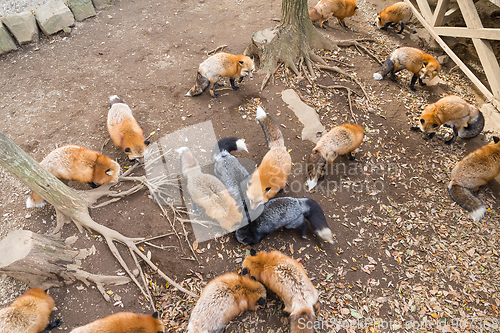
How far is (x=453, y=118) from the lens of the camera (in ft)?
20.1

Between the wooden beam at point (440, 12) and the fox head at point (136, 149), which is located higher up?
the fox head at point (136, 149)

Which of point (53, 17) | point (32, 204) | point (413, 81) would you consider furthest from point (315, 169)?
point (53, 17)

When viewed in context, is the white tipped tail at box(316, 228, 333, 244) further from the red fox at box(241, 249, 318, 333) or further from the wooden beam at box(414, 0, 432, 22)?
the wooden beam at box(414, 0, 432, 22)

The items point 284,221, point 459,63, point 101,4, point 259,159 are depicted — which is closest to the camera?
point 284,221

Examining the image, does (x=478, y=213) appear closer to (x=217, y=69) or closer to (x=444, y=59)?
(x=444, y=59)

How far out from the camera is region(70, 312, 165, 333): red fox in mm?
3240

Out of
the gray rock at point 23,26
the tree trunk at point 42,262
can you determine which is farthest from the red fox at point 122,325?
the gray rock at point 23,26

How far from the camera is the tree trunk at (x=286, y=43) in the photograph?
704 centimetres

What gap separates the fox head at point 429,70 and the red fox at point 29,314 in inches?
369

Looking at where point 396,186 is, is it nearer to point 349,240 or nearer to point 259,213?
point 349,240

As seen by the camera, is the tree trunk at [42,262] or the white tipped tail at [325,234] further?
the white tipped tail at [325,234]

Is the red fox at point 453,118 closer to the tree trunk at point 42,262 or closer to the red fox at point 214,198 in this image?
the red fox at point 214,198

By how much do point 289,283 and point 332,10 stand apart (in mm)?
8861

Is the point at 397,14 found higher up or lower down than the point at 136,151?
lower down
